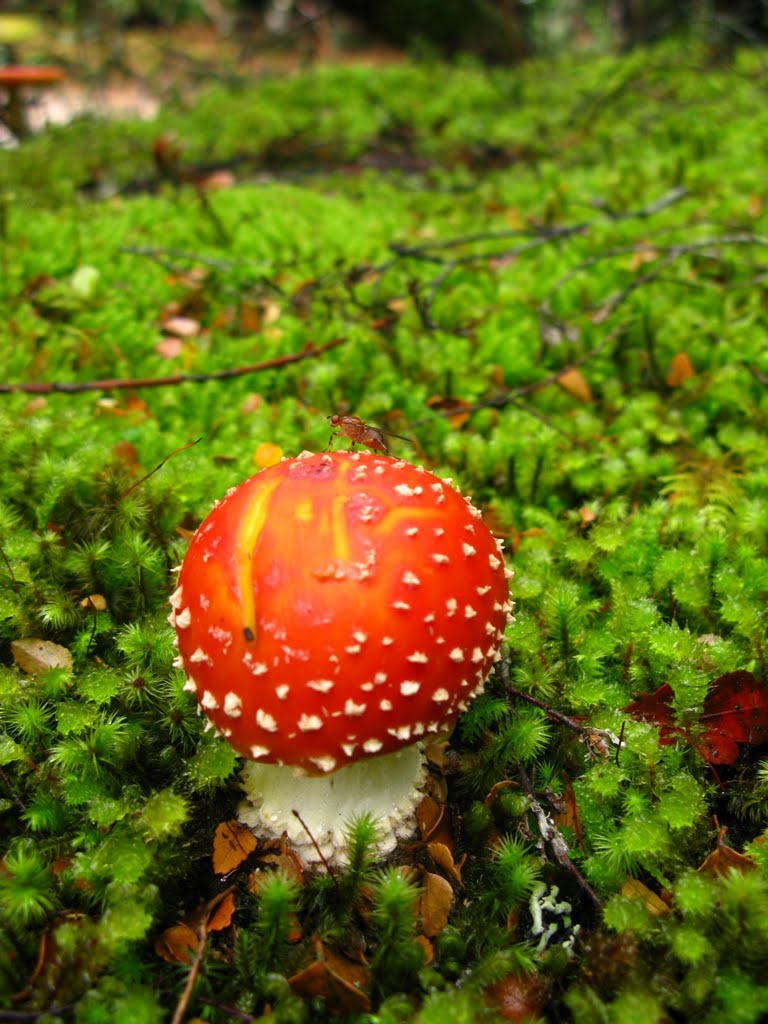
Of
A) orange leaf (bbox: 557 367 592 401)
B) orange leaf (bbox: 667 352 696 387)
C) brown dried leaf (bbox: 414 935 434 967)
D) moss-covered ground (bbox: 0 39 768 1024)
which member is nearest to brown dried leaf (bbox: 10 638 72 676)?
moss-covered ground (bbox: 0 39 768 1024)

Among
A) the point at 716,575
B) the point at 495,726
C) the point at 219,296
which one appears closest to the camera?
the point at 495,726

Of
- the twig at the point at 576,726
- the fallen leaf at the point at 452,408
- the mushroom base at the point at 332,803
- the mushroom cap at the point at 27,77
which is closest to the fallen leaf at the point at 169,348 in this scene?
the fallen leaf at the point at 452,408

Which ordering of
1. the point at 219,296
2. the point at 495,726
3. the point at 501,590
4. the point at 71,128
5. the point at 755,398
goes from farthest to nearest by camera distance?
the point at 71,128
the point at 219,296
the point at 755,398
the point at 495,726
the point at 501,590

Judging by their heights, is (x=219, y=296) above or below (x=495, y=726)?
above

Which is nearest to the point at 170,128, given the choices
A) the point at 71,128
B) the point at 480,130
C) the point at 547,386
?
the point at 71,128

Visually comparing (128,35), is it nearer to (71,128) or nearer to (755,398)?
(71,128)

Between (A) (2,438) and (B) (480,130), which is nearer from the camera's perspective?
(A) (2,438)

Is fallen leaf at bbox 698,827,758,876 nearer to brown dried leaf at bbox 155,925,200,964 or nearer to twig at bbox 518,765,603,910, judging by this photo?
twig at bbox 518,765,603,910

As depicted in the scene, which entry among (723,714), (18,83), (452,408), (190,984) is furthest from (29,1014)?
(18,83)
